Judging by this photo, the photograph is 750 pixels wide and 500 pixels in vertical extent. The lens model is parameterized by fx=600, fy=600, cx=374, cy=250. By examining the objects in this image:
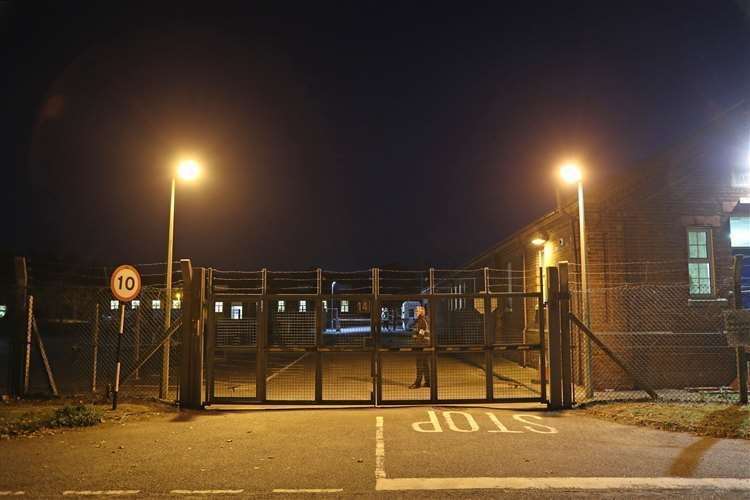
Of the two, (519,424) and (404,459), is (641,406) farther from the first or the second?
(404,459)

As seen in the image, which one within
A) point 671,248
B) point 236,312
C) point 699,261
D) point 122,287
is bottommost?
point 236,312

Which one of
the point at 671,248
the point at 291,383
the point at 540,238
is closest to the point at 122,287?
the point at 291,383

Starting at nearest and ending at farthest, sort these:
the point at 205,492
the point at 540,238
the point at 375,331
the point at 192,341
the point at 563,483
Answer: the point at 205,492 < the point at 563,483 < the point at 192,341 < the point at 375,331 < the point at 540,238

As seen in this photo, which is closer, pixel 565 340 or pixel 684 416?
pixel 684 416

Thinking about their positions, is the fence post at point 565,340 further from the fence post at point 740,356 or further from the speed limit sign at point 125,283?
the speed limit sign at point 125,283

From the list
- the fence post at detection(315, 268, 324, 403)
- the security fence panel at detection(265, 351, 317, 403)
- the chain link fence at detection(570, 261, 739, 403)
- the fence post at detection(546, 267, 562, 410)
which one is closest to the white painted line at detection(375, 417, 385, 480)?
the fence post at detection(315, 268, 324, 403)

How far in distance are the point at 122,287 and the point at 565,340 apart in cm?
805

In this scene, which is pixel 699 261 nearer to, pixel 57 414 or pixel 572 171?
pixel 572 171

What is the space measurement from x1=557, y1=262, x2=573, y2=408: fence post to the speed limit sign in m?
7.76

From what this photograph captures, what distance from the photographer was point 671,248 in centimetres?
1517

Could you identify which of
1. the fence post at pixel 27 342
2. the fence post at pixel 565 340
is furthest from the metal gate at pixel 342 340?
the fence post at pixel 27 342

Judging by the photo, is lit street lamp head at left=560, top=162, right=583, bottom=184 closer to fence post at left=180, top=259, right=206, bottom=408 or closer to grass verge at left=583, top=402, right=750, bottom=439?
grass verge at left=583, top=402, right=750, bottom=439

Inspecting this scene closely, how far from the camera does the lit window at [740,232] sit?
16.0 meters

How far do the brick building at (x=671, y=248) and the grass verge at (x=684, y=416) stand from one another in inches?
154
